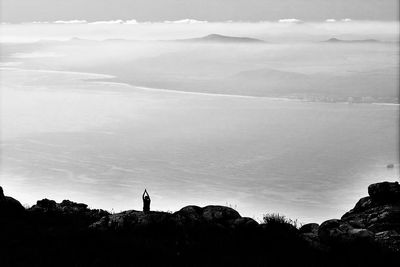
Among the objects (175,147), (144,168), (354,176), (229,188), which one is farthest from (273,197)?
(175,147)

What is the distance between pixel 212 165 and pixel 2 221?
425 ft

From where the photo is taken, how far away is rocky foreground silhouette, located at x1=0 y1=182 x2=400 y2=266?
43.3 feet

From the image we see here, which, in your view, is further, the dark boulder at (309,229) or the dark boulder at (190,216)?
the dark boulder at (309,229)

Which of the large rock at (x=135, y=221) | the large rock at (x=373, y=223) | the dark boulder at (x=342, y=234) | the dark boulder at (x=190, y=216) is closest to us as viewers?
the dark boulder at (x=342, y=234)

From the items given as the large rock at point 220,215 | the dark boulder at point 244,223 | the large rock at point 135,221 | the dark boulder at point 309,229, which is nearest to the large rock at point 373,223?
the dark boulder at point 309,229

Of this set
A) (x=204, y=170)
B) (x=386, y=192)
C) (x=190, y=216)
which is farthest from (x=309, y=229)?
(x=204, y=170)

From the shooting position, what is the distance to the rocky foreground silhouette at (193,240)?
1321 centimetres

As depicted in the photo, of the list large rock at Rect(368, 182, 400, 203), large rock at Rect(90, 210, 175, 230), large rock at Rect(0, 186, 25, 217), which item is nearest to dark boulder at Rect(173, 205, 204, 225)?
large rock at Rect(90, 210, 175, 230)

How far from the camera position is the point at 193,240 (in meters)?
15.6

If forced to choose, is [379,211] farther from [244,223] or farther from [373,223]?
[244,223]

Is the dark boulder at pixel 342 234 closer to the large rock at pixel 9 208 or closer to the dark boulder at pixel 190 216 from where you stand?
the dark boulder at pixel 190 216

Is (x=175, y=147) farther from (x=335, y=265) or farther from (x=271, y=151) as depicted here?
(x=335, y=265)

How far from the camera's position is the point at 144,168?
144875 millimetres

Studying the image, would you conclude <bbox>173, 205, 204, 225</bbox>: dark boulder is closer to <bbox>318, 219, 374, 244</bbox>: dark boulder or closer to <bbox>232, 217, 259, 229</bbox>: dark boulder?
<bbox>232, 217, 259, 229</bbox>: dark boulder
